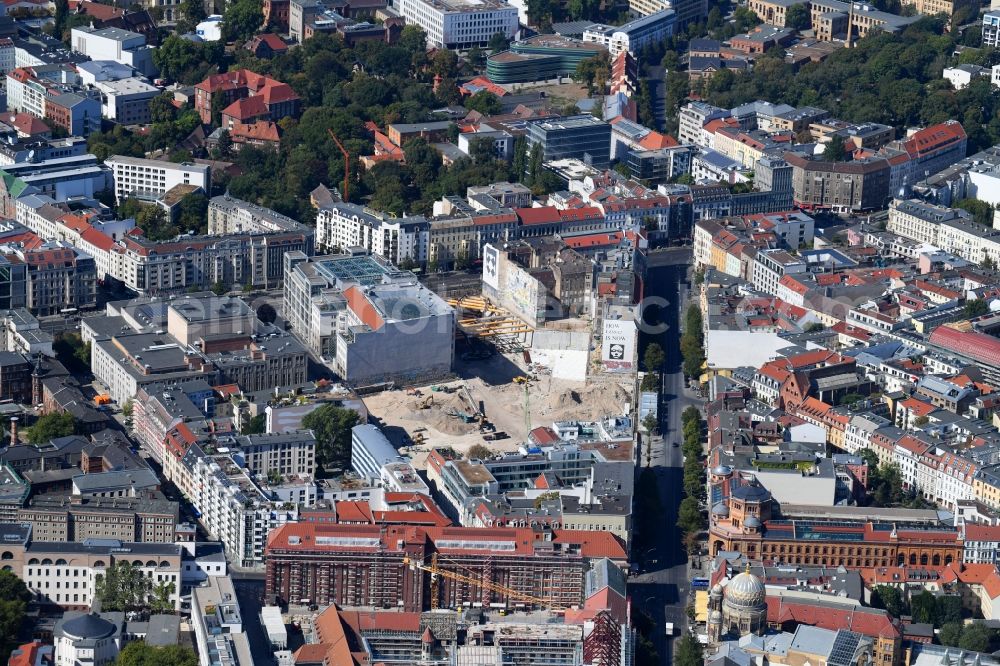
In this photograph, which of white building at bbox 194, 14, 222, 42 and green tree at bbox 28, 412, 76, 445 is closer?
green tree at bbox 28, 412, 76, 445

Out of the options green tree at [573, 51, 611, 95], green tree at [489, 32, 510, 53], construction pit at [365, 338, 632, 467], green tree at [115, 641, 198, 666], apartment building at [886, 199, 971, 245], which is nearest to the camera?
green tree at [115, 641, 198, 666]

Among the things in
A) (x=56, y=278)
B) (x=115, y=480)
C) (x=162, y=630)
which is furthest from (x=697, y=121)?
(x=162, y=630)

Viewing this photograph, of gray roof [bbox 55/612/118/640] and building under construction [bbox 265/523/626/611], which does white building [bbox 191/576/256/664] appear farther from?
gray roof [bbox 55/612/118/640]

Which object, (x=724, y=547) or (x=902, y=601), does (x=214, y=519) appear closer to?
(x=724, y=547)

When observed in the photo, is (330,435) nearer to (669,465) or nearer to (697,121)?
(669,465)

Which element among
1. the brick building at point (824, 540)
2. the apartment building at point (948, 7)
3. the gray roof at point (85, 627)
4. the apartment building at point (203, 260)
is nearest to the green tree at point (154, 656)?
the gray roof at point (85, 627)

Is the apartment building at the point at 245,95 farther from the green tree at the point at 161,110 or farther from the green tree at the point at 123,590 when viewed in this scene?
the green tree at the point at 123,590

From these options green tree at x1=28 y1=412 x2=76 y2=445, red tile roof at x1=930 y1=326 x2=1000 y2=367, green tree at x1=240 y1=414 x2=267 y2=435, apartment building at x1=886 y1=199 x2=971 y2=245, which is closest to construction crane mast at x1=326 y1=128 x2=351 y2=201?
apartment building at x1=886 y1=199 x2=971 y2=245

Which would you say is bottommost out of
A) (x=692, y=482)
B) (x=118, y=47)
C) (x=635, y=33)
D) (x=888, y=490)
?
(x=888, y=490)

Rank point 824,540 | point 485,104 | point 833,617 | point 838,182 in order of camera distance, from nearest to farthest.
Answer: point 833,617 → point 824,540 → point 838,182 → point 485,104
